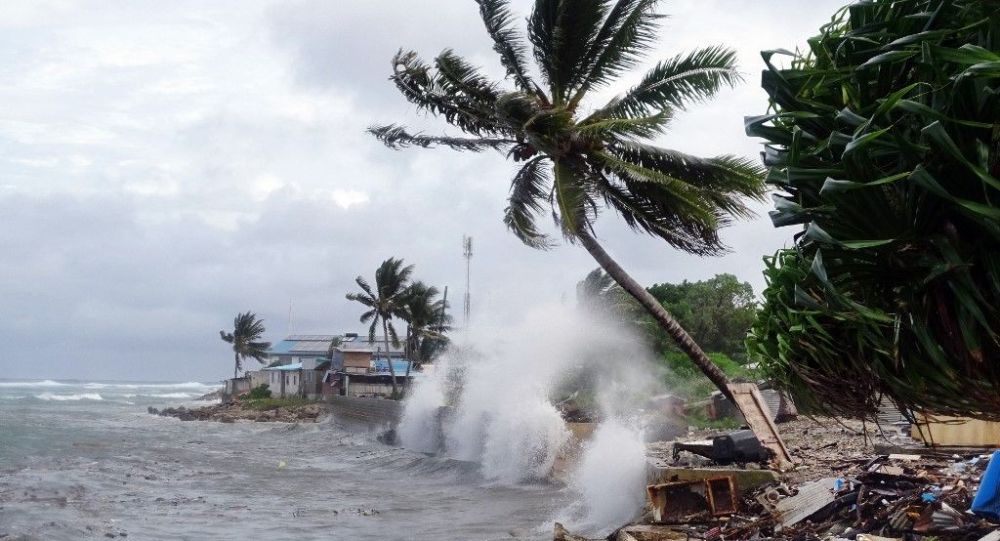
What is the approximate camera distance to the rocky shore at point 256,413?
6369 cm

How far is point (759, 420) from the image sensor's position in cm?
1434

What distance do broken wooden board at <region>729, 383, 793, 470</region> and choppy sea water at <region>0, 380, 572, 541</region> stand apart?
4025mm

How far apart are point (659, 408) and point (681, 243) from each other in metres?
19.1

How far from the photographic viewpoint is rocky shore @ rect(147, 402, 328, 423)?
209 ft

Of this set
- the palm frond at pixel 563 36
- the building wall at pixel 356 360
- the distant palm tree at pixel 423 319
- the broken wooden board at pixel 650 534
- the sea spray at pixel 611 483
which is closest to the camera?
the broken wooden board at pixel 650 534

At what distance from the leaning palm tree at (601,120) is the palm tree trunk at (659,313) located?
2cm

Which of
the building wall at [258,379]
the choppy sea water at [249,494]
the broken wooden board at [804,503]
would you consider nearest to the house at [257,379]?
the building wall at [258,379]

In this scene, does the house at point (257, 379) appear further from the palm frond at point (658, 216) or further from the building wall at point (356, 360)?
the palm frond at point (658, 216)

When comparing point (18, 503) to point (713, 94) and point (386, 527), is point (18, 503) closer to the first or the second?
point (386, 527)

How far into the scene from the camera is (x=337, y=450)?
40.9m

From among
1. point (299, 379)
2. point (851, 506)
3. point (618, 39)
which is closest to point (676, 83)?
point (618, 39)

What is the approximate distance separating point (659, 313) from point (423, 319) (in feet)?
158

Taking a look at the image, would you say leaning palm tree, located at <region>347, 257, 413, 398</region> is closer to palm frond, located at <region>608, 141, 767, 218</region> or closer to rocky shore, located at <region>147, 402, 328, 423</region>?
rocky shore, located at <region>147, 402, 328, 423</region>

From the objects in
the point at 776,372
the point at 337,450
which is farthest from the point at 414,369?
the point at 776,372
